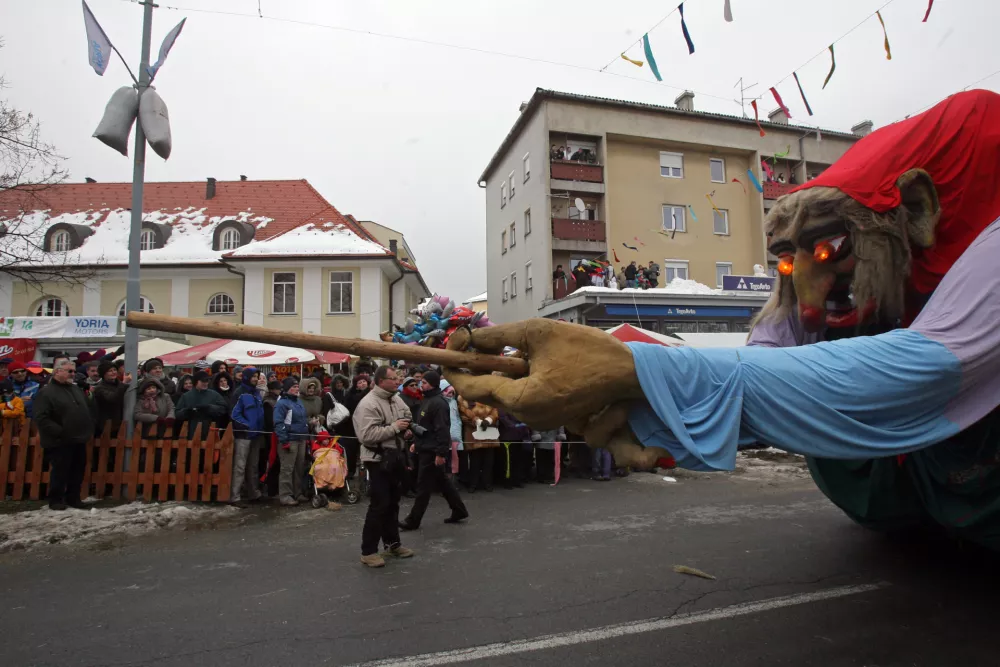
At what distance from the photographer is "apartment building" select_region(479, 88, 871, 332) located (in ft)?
80.2

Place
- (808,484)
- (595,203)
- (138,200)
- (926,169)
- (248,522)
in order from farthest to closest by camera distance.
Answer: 1. (595,203)
2. (808,484)
3. (138,200)
4. (248,522)
5. (926,169)

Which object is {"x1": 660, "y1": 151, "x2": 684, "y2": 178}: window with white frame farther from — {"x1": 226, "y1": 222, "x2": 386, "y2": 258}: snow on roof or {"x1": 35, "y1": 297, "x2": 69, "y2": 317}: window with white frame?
{"x1": 35, "y1": 297, "x2": 69, "y2": 317}: window with white frame

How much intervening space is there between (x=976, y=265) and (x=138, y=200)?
9.12 metres

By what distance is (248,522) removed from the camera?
7.13m

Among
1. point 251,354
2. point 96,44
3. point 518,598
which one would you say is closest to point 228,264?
point 251,354

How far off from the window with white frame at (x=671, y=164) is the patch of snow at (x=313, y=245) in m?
13.7

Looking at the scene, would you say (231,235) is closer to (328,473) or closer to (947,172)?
(328,473)

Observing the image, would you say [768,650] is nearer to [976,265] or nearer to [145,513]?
[976,265]

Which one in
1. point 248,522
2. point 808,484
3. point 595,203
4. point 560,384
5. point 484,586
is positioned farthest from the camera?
point 595,203

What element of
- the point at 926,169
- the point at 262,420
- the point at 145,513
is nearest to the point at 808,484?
the point at 926,169

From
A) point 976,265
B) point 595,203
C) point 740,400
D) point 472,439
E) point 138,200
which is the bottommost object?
point 472,439

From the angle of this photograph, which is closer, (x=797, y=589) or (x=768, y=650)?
(x=768, y=650)

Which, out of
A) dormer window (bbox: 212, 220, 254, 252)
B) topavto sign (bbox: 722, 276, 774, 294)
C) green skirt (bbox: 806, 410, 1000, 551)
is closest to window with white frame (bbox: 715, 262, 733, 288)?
topavto sign (bbox: 722, 276, 774, 294)

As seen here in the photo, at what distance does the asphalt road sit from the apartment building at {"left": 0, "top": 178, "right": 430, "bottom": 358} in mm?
18100
